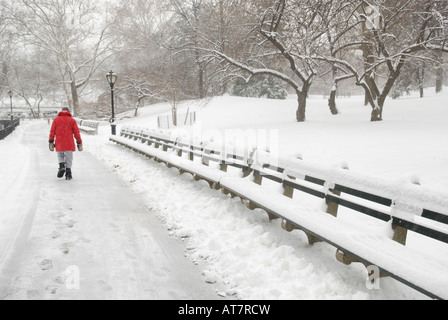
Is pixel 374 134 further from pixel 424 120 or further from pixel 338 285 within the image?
pixel 338 285

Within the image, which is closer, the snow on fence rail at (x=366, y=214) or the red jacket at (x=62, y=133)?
the snow on fence rail at (x=366, y=214)

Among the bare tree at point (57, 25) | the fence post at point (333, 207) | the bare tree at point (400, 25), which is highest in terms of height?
the bare tree at point (57, 25)

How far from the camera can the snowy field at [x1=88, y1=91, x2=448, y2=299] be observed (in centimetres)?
343

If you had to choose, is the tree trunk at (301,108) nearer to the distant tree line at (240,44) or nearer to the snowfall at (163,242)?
the distant tree line at (240,44)

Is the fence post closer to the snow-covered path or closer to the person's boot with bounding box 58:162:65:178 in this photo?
the snow-covered path

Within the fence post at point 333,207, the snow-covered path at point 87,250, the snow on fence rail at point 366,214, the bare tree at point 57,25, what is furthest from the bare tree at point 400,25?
the bare tree at point 57,25

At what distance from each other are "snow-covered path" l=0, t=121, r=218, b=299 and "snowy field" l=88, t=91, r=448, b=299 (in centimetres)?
34

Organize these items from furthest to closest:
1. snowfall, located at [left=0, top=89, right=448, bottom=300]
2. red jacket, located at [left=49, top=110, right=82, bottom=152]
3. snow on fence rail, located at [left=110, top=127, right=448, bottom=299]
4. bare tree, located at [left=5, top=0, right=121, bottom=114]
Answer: bare tree, located at [left=5, top=0, right=121, bottom=114] < red jacket, located at [left=49, top=110, right=82, bottom=152] < snowfall, located at [left=0, top=89, right=448, bottom=300] < snow on fence rail, located at [left=110, top=127, right=448, bottom=299]

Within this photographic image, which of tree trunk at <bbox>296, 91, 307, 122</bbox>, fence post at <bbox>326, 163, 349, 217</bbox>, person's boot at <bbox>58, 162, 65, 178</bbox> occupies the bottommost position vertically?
person's boot at <bbox>58, 162, 65, 178</bbox>

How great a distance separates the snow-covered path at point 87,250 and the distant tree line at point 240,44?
36.0ft

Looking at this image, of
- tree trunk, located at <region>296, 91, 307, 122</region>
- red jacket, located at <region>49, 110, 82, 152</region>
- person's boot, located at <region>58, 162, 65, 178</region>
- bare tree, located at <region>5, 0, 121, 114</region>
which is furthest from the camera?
bare tree, located at <region>5, 0, 121, 114</region>

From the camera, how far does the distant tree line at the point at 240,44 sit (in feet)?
49.5

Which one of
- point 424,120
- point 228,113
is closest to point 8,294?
point 424,120

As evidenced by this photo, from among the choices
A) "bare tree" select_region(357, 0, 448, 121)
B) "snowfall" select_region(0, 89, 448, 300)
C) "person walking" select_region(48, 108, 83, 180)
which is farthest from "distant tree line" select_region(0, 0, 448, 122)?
"person walking" select_region(48, 108, 83, 180)
